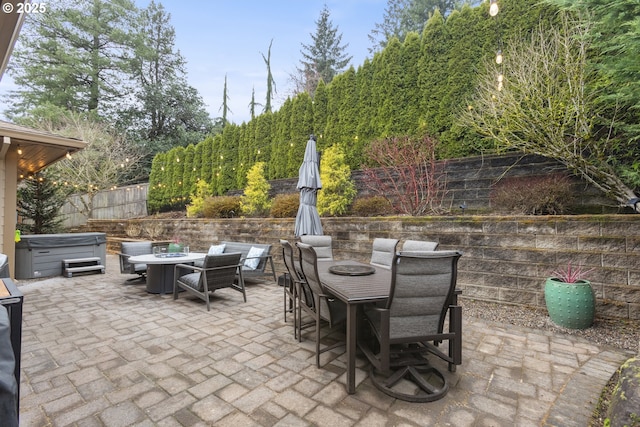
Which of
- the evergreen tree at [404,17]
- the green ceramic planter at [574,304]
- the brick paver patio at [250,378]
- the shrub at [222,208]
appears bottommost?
the brick paver patio at [250,378]

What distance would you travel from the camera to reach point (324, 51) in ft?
56.5

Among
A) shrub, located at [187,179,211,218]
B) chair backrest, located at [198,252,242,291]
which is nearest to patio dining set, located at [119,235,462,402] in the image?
chair backrest, located at [198,252,242,291]

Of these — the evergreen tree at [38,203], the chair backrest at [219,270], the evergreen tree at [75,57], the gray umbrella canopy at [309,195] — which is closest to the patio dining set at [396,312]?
the chair backrest at [219,270]

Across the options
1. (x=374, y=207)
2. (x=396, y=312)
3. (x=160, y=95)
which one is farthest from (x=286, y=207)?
(x=160, y=95)

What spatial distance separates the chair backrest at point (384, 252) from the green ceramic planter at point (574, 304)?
1778 mm

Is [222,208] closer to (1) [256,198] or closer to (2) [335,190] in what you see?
(1) [256,198]

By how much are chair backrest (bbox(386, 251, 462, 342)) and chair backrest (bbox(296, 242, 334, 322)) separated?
2.05 ft

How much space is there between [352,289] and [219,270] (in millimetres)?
2419

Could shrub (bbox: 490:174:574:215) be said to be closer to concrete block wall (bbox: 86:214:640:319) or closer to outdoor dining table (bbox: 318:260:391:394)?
concrete block wall (bbox: 86:214:640:319)

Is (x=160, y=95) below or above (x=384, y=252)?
above

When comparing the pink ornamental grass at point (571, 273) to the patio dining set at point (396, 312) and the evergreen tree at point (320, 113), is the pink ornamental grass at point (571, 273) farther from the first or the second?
the evergreen tree at point (320, 113)

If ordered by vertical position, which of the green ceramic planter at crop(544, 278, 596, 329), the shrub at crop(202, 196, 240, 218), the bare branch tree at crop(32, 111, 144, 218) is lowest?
the green ceramic planter at crop(544, 278, 596, 329)

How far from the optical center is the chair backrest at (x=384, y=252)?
3742mm

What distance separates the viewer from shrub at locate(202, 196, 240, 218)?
845cm
